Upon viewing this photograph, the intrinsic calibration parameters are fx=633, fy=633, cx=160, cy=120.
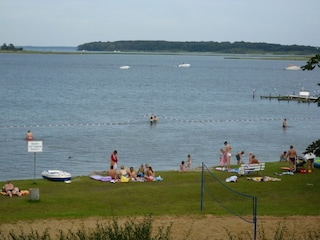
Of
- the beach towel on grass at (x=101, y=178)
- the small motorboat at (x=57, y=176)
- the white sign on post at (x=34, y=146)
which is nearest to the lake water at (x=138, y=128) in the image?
the small motorboat at (x=57, y=176)

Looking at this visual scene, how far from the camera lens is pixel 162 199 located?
74.9 feet

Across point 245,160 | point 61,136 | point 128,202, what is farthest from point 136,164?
point 128,202

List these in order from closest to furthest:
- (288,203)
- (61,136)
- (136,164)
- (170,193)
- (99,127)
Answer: (288,203), (170,193), (136,164), (61,136), (99,127)

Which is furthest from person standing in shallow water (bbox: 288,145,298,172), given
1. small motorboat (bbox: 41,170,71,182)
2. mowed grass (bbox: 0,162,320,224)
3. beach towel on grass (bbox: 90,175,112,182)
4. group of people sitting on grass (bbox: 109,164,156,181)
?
small motorboat (bbox: 41,170,71,182)

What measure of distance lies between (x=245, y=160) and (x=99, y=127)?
20068 millimetres

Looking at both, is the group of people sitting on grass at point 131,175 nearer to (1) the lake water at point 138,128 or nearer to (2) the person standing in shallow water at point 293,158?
(2) the person standing in shallow water at point 293,158

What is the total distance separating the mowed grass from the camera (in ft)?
67.8

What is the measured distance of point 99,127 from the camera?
56094 millimetres

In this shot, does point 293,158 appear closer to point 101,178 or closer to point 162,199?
point 162,199

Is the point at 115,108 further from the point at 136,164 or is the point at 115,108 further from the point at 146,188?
the point at 146,188

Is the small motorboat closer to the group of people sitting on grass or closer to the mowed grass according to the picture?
the mowed grass

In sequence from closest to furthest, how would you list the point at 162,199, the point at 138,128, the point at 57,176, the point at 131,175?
the point at 162,199 → the point at 131,175 → the point at 57,176 → the point at 138,128

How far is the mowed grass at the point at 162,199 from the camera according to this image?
20672 millimetres

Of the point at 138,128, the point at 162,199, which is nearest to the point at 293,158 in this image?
the point at 162,199
